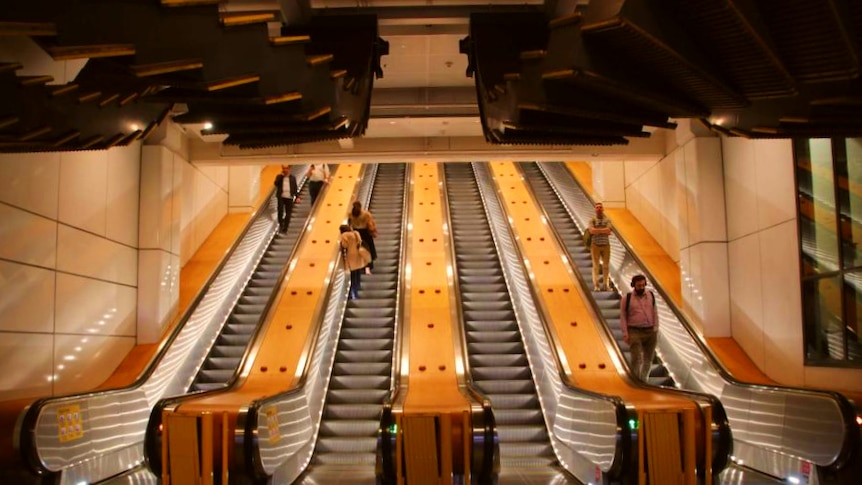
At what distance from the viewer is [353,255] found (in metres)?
12.4

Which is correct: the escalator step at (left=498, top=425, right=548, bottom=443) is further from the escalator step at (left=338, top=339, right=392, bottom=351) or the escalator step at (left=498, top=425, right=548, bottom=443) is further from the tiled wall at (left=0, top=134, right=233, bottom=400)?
the tiled wall at (left=0, top=134, right=233, bottom=400)

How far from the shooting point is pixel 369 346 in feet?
37.2

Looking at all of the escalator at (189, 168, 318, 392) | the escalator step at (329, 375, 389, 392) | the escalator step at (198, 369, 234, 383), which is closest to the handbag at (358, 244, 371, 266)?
the escalator at (189, 168, 318, 392)

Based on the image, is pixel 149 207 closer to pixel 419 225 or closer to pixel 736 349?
pixel 419 225

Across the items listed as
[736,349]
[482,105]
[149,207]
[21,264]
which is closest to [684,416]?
[482,105]

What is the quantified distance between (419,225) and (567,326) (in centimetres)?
575

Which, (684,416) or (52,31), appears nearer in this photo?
(52,31)

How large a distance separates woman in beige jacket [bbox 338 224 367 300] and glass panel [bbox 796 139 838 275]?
656 cm

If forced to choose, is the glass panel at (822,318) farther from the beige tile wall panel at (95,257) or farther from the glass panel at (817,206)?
the beige tile wall panel at (95,257)

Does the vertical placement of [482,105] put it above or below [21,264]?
above

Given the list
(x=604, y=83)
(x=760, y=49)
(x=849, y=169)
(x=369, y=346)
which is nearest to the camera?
(x=760, y=49)

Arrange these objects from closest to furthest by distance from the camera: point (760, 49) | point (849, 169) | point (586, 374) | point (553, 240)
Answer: point (760, 49), point (849, 169), point (586, 374), point (553, 240)

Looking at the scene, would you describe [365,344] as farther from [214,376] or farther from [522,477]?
[522,477]

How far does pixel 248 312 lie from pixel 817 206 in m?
8.53
